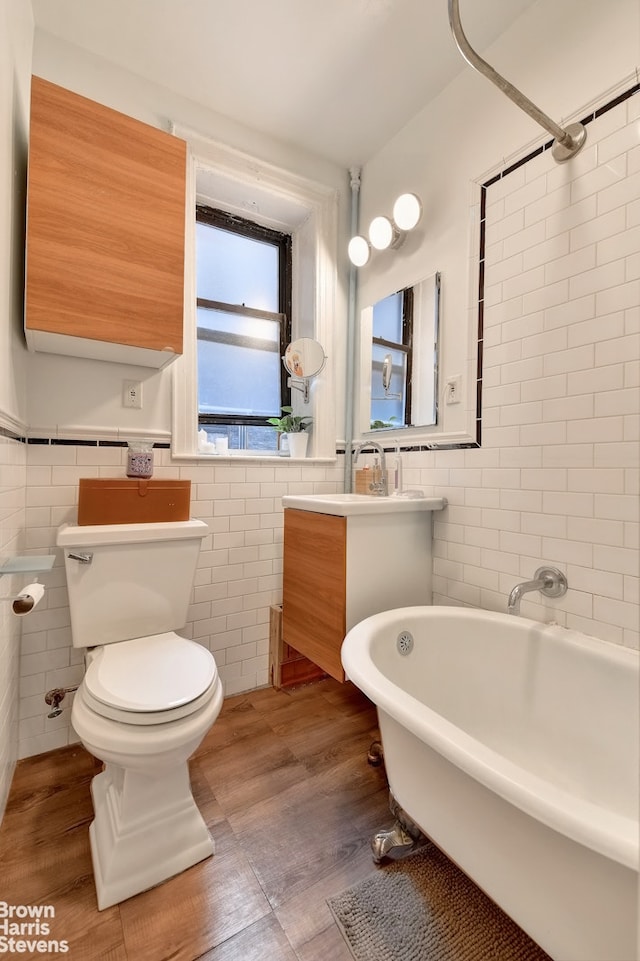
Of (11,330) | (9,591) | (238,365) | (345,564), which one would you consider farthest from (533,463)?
(11,330)

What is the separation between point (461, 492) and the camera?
65.1 inches

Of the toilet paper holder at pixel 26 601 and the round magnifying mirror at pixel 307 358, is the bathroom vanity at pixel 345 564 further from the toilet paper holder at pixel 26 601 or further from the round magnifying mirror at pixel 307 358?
the toilet paper holder at pixel 26 601

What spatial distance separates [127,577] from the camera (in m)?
1.39

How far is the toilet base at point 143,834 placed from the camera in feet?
3.38

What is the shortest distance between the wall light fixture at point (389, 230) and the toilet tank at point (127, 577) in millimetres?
Answer: 1544

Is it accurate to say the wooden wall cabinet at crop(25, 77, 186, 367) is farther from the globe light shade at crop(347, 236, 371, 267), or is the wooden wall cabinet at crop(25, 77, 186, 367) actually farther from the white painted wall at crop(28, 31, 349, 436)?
the globe light shade at crop(347, 236, 371, 267)

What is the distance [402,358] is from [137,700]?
169 cm

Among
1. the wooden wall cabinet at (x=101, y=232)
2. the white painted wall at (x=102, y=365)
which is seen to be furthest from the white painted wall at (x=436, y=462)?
the wooden wall cabinet at (x=101, y=232)

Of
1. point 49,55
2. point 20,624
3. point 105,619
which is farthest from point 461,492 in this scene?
point 49,55

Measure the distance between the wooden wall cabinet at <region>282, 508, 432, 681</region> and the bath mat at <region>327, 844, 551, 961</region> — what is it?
1.88 feet

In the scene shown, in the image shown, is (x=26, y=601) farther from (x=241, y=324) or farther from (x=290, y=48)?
(x=290, y=48)

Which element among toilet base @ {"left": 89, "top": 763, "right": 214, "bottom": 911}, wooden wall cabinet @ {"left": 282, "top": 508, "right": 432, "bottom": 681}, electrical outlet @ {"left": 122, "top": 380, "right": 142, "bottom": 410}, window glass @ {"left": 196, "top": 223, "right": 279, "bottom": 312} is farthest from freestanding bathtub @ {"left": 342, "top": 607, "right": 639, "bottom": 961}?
window glass @ {"left": 196, "top": 223, "right": 279, "bottom": 312}

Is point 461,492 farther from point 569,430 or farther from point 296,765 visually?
point 296,765

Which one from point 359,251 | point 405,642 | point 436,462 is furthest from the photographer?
point 359,251
